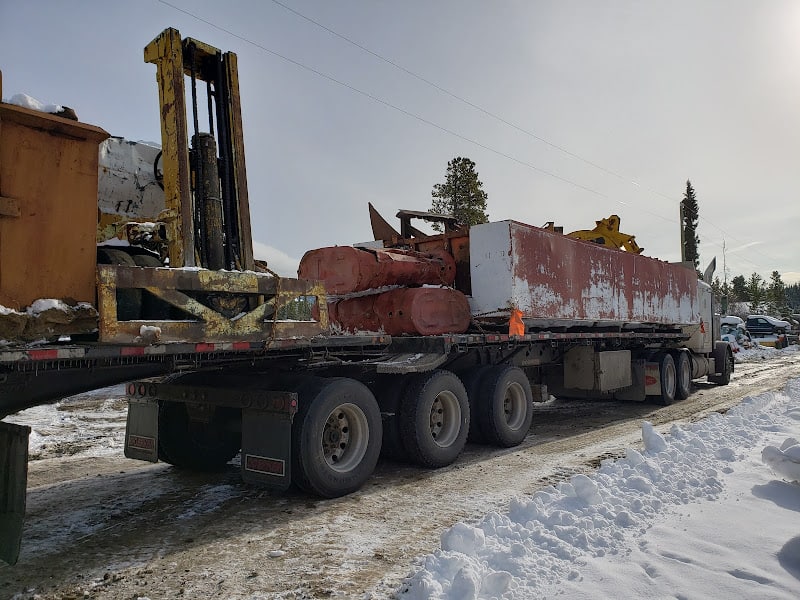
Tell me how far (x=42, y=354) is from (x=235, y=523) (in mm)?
2251

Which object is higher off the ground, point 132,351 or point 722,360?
point 132,351

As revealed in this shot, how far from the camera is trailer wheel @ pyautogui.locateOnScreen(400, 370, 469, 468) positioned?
671 centimetres

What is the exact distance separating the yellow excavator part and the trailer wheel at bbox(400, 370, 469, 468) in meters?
7.54

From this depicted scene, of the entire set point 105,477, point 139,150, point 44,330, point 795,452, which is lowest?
point 105,477

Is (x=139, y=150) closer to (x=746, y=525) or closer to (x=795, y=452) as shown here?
(x=746, y=525)

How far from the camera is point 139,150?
4.77 meters

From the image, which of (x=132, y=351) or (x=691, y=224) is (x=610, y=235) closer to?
(x=132, y=351)

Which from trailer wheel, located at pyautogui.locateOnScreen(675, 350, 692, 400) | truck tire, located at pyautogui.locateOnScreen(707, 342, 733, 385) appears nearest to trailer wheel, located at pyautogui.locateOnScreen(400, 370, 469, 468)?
trailer wheel, located at pyautogui.locateOnScreen(675, 350, 692, 400)

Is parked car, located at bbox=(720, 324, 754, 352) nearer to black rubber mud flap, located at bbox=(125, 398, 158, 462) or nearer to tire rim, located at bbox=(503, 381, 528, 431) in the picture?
tire rim, located at bbox=(503, 381, 528, 431)

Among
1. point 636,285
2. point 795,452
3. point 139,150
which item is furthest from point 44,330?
point 636,285

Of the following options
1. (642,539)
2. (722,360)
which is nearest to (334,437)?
(642,539)

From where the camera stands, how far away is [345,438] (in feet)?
19.4

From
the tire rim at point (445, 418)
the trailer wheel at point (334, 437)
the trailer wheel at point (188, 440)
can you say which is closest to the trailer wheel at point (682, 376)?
the tire rim at point (445, 418)

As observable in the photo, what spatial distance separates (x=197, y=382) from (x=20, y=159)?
3137 millimetres
